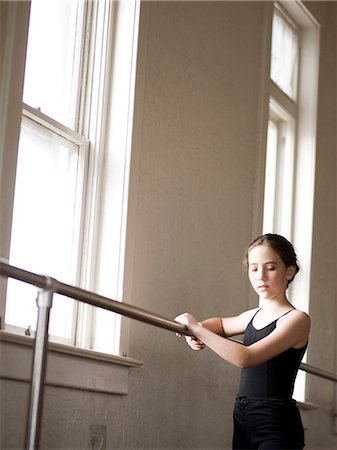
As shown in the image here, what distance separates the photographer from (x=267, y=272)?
3.00 m

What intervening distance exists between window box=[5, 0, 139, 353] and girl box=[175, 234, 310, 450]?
23.2 inches

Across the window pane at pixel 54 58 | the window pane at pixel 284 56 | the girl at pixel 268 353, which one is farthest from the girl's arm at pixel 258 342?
the window pane at pixel 284 56

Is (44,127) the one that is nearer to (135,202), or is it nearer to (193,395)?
(135,202)

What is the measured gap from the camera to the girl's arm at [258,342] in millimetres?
2779

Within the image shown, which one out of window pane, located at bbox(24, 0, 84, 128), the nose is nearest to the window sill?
the nose

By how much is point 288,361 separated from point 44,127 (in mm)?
1238

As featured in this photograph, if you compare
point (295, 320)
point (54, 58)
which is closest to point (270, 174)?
point (54, 58)

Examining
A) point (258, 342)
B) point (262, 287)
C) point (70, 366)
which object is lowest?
point (70, 366)

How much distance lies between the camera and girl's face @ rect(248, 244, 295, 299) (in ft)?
9.80

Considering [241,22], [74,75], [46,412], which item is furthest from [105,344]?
[241,22]

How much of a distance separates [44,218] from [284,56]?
2.88 m

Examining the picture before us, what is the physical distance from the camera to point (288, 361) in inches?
114

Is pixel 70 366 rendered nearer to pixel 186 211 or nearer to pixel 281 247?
pixel 281 247

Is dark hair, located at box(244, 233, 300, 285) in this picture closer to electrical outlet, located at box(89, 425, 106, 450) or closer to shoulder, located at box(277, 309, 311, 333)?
shoulder, located at box(277, 309, 311, 333)
